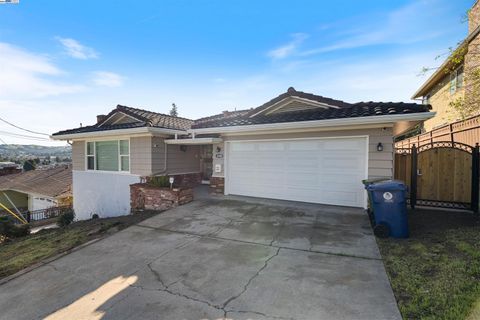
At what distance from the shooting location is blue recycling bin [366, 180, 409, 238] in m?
4.86

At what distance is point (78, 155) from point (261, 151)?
32.0ft

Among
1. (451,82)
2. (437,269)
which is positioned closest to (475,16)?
(451,82)

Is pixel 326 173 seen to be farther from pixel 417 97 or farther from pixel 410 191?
pixel 417 97

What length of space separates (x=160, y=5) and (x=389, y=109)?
331 inches

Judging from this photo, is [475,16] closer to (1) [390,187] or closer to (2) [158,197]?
(1) [390,187]

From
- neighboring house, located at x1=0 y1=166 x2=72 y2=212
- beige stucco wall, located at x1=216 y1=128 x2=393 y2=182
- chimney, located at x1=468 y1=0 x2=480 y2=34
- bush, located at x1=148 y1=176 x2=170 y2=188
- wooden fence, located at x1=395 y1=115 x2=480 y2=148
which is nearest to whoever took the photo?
beige stucco wall, located at x1=216 y1=128 x2=393 y2=182

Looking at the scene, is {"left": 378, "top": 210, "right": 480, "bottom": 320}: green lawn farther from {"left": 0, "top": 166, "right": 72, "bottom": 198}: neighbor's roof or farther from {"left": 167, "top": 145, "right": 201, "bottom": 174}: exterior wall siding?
{"left": 0, "top": 166, "right": 72, "bottom": 198}: neighbor's roof

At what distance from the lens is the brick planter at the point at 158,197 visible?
8.16 metres

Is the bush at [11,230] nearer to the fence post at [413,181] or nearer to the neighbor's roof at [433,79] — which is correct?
the fence post at [413,181]

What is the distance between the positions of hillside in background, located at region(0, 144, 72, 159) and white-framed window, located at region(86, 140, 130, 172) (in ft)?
206

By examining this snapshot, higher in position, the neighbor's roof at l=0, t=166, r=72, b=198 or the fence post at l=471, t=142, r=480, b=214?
the fence post at l=471, t=142, r=480, b=214

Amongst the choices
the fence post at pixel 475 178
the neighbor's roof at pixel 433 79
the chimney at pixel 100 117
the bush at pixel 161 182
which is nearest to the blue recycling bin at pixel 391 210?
the fence post at pixel 475 178

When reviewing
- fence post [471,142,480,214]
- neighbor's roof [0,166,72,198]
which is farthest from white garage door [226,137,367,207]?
neighbor's roof [0,166,72,198]

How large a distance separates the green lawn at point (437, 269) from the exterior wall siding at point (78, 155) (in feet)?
43.1
